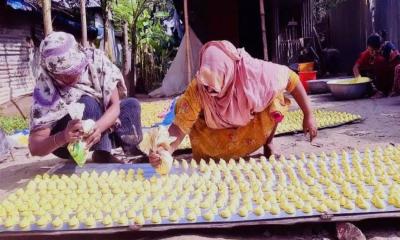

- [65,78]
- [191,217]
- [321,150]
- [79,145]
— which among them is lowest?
[321,150]

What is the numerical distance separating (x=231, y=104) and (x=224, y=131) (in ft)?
1.12

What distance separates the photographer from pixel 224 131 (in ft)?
11.1

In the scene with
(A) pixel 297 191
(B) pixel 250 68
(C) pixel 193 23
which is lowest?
(A) pixel 297 191

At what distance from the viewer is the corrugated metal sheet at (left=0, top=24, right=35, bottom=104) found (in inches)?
369

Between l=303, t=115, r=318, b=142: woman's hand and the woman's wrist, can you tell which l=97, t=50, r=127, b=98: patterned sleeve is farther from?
l=303, t=115, r=318, b=142: woman's hand

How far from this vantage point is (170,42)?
16.2 meters

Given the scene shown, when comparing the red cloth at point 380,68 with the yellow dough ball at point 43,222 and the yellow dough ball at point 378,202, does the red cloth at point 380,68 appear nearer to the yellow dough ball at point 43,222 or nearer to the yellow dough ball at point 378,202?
the yellow dough ball at point 378,202

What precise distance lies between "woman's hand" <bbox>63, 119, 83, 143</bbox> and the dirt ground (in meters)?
0.90

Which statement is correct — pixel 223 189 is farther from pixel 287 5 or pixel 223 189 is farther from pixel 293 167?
pixel 287 5

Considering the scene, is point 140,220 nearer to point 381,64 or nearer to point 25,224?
point 25,224

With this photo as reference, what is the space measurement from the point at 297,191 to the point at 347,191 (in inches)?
10.3

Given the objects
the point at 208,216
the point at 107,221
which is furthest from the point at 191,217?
the point at 107,221

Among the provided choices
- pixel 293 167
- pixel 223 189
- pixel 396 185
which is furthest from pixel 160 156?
pixel 396 185

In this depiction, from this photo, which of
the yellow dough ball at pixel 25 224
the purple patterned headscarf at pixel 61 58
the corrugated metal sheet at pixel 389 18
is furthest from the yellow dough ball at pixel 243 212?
the corrugated metal sheet at pixel 389 18
